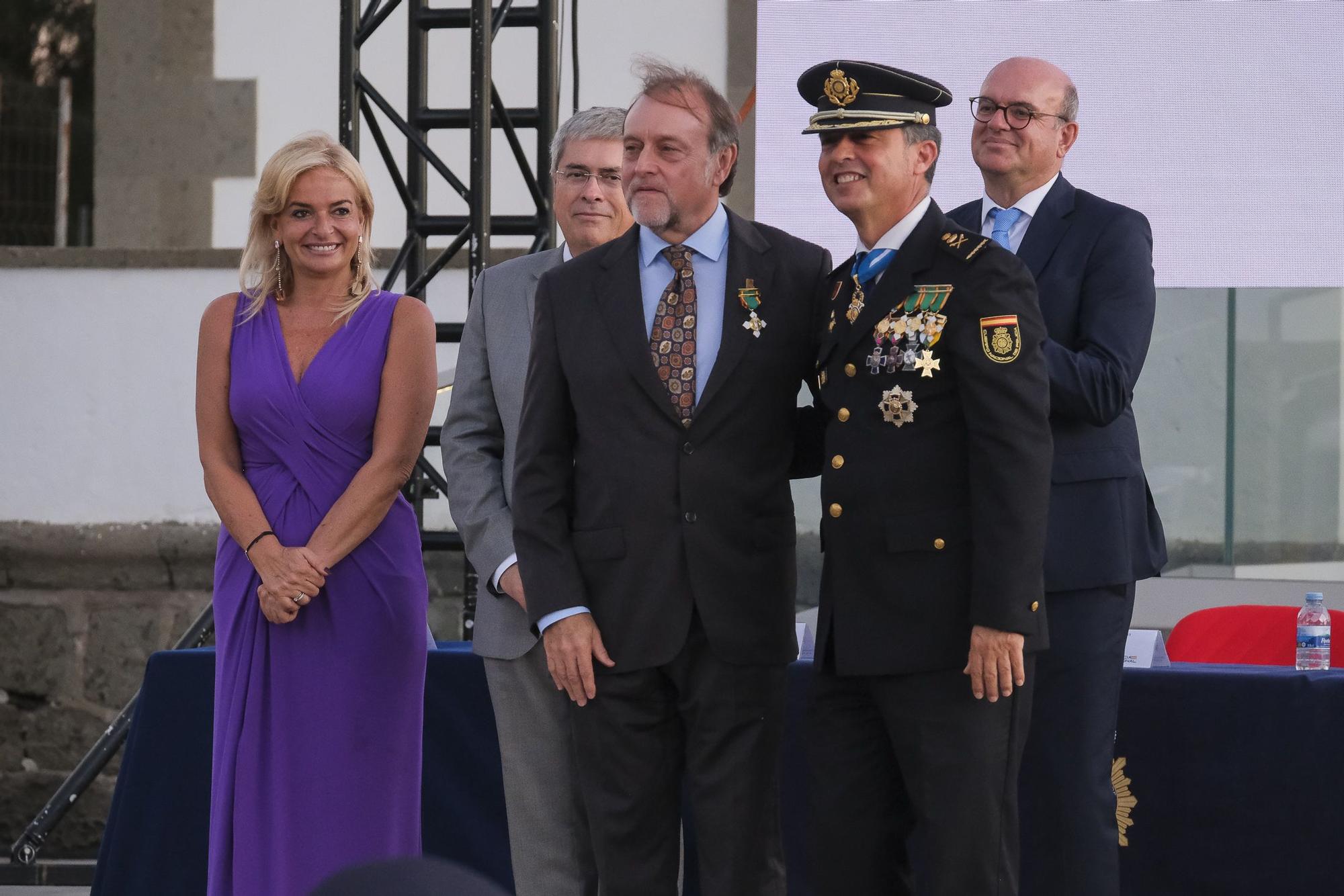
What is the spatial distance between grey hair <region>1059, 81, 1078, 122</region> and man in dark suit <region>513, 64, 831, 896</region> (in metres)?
0.56

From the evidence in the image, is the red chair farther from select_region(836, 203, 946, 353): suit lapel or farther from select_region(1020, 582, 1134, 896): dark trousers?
select_region(836, 203, 946, 353): suit lapel

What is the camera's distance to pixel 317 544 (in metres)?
2.71

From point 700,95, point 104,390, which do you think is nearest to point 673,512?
point 700,95

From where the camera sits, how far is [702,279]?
234 centimetres

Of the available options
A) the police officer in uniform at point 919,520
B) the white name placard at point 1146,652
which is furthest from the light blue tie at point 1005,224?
the white name placard at point 1146,652

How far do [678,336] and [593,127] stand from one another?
0.55 m

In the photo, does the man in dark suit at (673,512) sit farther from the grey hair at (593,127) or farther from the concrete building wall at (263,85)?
the concrete building wall at (263,85)

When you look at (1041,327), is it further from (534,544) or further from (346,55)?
(346,55)

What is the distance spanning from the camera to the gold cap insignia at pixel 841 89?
7.36 ft

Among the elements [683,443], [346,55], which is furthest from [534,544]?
[346,55]

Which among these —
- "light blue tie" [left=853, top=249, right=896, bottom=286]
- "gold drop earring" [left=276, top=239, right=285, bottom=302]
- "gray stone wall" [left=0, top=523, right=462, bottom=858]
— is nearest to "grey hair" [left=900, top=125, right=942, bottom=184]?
"light blue tie" [left=853, top=249, right=896, bottom=286]

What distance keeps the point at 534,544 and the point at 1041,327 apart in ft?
2.61

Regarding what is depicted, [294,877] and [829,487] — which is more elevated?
[829,487]

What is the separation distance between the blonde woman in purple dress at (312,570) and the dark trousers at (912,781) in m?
0.83
